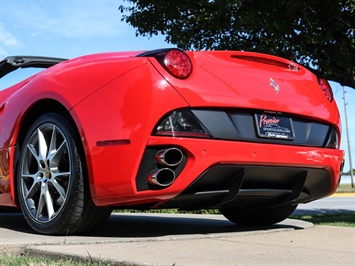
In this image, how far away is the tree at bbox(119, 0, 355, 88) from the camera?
9.59 meters

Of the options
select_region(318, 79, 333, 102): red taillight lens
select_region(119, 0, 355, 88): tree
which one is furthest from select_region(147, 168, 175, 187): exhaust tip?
select_region(119, 0, 355, 88): tree

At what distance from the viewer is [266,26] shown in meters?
9.74

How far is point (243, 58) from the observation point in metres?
3.80

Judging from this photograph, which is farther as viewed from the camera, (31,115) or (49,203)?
(31,115)

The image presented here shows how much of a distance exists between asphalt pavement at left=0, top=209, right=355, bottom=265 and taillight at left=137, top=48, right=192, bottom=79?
3.50 feet

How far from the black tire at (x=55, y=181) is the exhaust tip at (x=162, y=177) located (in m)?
0.52

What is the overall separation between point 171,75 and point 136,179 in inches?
26.8

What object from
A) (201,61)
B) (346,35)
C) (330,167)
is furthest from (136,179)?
(346,35)

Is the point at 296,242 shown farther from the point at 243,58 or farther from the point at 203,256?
the point at 243,58

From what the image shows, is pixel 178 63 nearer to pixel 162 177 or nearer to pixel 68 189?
pixel 162 177

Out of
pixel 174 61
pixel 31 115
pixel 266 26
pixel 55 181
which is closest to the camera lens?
Answer: pixel 174 61

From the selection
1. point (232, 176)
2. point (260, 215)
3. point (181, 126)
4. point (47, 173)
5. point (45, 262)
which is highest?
point (181, 126)

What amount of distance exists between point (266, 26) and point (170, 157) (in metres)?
7.11

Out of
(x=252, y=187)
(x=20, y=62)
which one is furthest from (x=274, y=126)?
(x=20, y=62)
